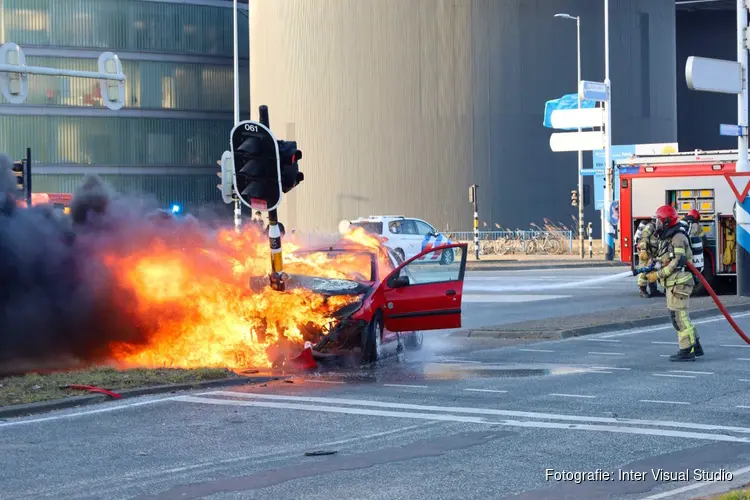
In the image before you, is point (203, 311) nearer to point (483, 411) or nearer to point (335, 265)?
point (335, 265)

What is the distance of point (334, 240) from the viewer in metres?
16.6

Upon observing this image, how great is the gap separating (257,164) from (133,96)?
54620mm

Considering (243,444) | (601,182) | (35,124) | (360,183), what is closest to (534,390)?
(243,444)

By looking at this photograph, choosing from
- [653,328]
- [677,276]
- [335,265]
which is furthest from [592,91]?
[677,276]

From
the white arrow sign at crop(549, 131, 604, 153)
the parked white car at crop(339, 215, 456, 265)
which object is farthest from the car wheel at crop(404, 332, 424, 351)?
the white arrow sign at crop(549, 131, 604, 153)

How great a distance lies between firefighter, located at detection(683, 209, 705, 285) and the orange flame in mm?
10813

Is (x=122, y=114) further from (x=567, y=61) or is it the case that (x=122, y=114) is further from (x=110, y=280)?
(x=110, y=280)

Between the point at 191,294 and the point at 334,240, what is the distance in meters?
2.30

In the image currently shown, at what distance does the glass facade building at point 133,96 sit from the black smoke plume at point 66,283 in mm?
49802

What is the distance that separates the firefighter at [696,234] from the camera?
2430cm

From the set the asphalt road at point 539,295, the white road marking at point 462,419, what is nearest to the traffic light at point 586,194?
the asphalt road at point 539,295

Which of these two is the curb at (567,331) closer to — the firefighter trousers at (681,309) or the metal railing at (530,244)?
the firefighter trousers at (681,309)

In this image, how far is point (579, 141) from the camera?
4350cm

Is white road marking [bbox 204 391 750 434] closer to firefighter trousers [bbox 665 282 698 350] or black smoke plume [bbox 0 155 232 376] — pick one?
black smoke plume [bbox 0 155 232 376]
